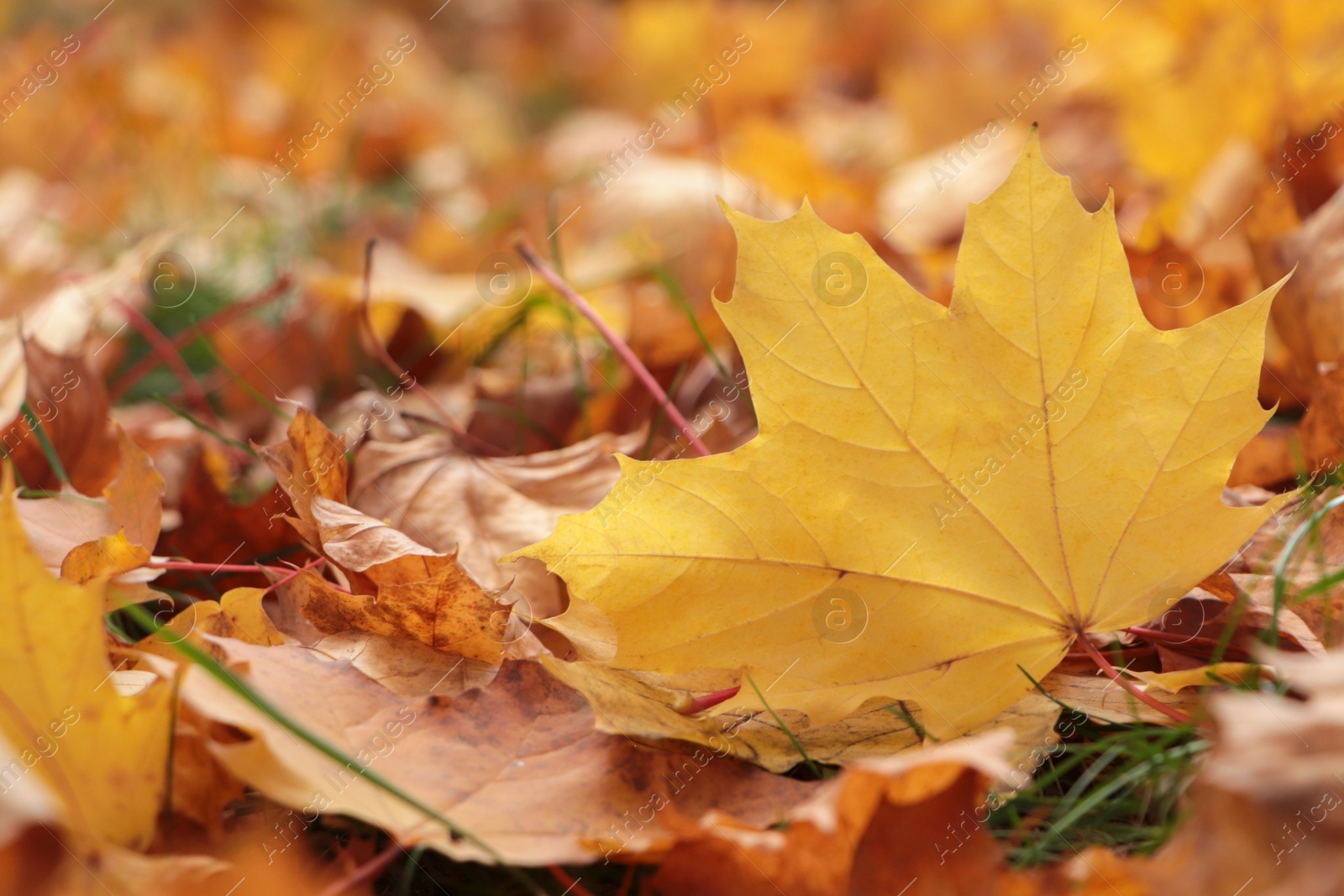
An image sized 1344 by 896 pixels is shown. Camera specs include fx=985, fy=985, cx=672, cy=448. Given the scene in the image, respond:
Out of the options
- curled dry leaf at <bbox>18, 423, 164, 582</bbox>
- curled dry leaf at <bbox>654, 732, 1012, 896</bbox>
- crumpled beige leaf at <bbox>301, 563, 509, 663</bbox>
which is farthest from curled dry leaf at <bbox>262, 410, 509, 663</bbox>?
curled dry leaf at <bbox>654, 732, 1012, 896</bbox>

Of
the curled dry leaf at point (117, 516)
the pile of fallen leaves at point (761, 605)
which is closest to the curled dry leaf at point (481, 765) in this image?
the pile of fallen leaves at point (761, 605)

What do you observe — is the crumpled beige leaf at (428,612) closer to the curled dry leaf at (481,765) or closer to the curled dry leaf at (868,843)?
the curled dry leaf at (481,765)

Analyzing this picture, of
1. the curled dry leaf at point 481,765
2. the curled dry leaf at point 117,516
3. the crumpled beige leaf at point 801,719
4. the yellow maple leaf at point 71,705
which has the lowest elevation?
the crumpled beige leaf at point 801,719

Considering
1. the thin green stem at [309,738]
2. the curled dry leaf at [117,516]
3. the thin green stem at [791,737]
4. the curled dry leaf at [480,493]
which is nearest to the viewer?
the thin green stem at [309,738]

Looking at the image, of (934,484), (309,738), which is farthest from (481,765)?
(934,484)

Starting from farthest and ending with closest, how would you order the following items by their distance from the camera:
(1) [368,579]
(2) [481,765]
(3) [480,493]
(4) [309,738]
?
(3) [480,493]
(1) [368,579]
(2) [481,765]
(4) [309,738]

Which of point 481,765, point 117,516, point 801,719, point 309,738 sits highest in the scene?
point 117,516

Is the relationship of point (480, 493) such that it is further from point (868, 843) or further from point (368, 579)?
point (868, 843)
